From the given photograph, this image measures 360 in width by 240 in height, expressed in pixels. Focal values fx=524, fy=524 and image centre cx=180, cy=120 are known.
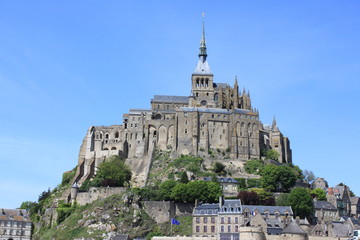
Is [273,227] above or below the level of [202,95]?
below

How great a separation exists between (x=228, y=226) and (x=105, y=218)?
1822 centimetres

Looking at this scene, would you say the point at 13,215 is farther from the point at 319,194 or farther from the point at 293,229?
the point at 319,194

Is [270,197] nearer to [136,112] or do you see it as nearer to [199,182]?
[199,182]

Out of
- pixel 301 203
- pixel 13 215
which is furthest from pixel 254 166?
pixel 13 215

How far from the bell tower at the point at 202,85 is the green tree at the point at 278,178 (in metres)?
25.1

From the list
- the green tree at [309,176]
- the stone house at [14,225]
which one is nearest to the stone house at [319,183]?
the green tree at [309,176]

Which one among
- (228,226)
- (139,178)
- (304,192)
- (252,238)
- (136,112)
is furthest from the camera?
(136,112)

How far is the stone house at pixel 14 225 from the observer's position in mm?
77312

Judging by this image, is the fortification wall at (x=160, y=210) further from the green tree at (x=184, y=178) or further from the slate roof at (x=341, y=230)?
the slate roof at (x=341, y=230)

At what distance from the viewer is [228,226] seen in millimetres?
66750

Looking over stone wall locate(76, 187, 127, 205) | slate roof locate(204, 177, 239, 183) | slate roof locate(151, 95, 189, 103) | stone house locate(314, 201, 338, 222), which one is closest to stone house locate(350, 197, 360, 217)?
stone house locate(314, 201, 338, 222)

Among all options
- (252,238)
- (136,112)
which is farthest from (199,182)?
(136,112)

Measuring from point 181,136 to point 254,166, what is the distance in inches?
597

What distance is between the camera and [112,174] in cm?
8869
